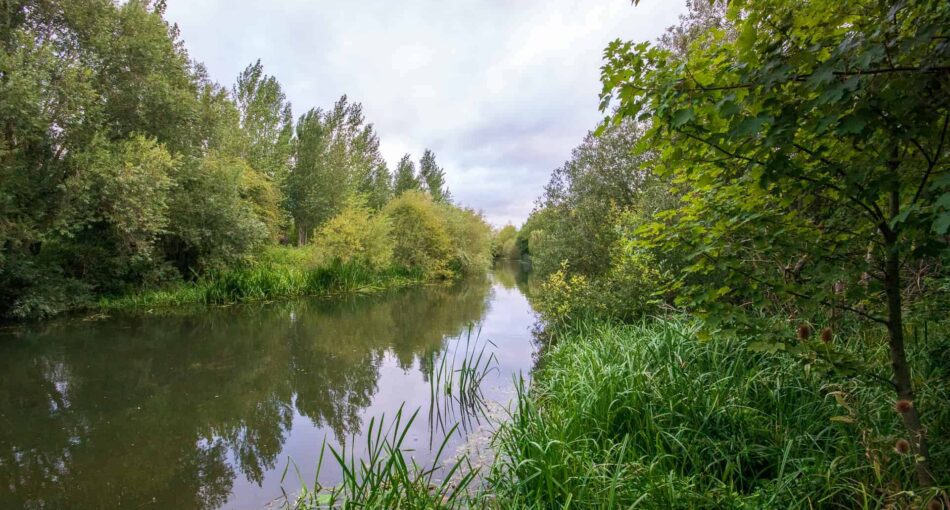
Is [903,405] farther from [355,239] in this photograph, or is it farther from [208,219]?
[355,239]

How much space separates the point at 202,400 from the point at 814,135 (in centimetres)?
707

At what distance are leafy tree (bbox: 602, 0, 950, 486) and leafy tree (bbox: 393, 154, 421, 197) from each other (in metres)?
36.2

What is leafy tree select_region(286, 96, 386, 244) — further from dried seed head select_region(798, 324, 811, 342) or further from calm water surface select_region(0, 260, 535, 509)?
dried seed head select_region(798, 324, 811, 342)

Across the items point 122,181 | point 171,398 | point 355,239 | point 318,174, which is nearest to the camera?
point 171,398

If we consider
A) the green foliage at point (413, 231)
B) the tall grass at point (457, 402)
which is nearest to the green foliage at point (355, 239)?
the green foliage at point (413, 231)

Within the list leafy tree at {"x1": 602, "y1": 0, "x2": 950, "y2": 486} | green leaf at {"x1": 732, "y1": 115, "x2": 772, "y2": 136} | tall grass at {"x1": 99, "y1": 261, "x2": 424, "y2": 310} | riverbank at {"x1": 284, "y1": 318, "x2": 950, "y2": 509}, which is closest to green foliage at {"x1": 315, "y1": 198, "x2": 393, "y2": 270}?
tall grass at {"x1": 99, "y1": 261, "x2": 424, "y2": 310}

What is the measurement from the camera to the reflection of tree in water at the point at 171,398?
3.98 metres

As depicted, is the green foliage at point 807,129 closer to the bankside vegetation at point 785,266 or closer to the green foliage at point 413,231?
the bankside vegetation at point 785,266

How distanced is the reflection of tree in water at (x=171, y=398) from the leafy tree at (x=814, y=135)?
446 centimetres

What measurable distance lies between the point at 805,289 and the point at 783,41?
4.08ft

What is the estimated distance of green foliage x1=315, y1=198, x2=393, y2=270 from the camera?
17.9 metres

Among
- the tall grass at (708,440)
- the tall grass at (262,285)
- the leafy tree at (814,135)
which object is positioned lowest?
the tall grass at (708,440)

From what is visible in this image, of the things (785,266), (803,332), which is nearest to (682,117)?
(803,332)

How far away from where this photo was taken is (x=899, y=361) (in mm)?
1999
